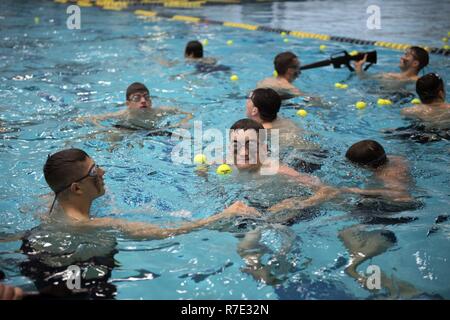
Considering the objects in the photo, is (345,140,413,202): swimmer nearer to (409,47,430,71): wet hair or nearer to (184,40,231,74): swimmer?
(409,47,430,71): wet hair

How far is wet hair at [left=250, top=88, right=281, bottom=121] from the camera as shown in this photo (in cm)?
563

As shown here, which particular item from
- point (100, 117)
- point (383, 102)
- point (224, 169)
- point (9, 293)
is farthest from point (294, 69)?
point (9, 293)

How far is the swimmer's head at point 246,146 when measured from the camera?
14.6 ft

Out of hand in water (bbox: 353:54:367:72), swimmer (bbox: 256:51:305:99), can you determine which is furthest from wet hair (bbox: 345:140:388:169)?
hand in water (bbox: 353:54:367:72)

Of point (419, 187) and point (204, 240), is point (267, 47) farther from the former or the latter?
point (204, 240)

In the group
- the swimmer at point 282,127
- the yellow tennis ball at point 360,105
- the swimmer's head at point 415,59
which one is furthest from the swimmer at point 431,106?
the swimmer's head at point 415,59

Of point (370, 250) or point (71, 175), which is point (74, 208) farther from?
point (370, 250)

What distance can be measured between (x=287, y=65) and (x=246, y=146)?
11.5 feet

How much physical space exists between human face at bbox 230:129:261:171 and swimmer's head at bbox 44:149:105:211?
4.54 feet

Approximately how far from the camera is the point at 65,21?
15.3m

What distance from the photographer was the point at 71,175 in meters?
3.41

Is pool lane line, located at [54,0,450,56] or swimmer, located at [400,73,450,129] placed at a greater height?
pool lane line, located at [54,0,450,56]

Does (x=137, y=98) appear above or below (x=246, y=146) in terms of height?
above
